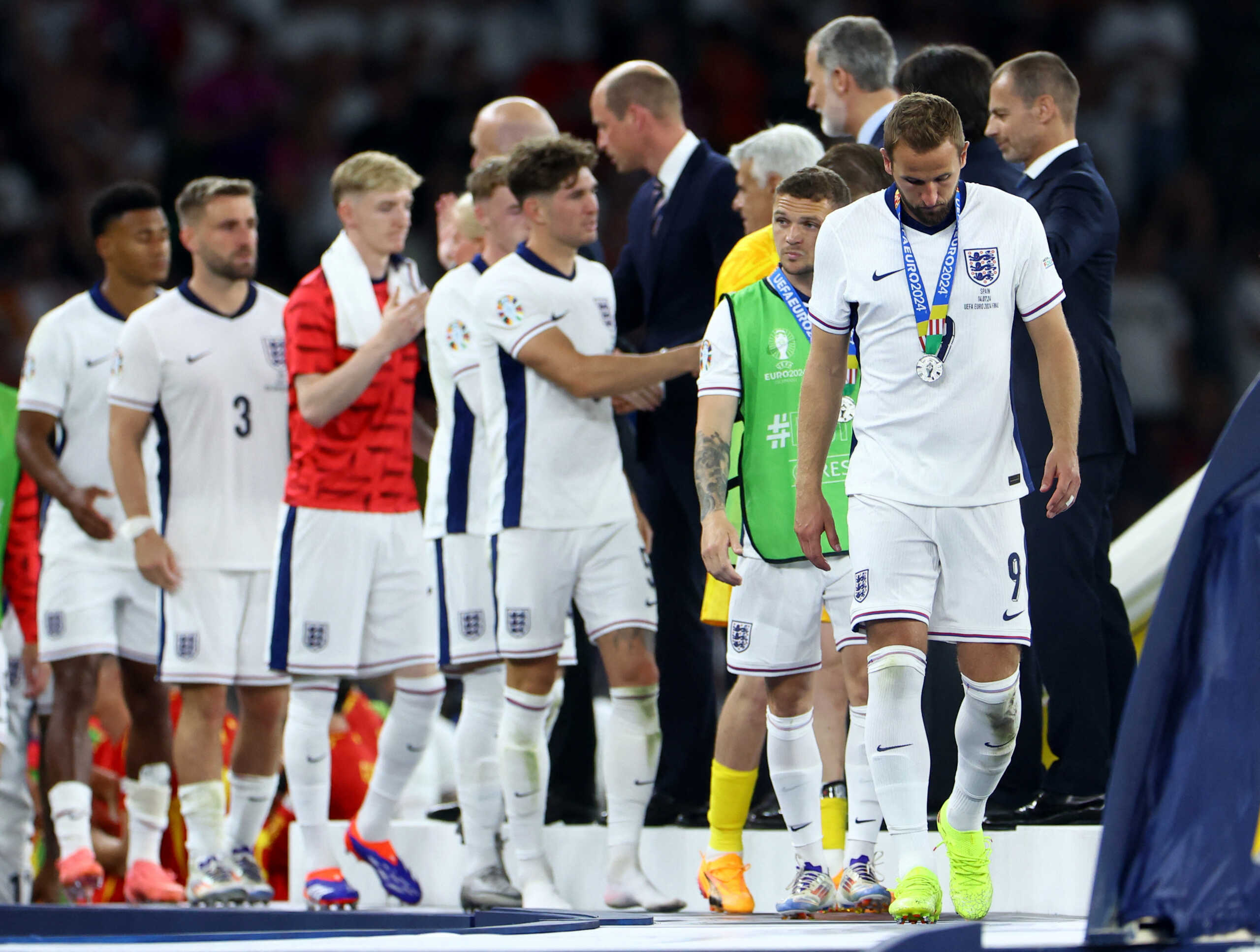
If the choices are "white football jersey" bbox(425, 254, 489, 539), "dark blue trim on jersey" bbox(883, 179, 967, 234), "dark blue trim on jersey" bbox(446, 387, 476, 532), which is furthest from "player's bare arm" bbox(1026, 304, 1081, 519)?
"dark blue trim on jersey" bbox(446, 387, 476, 532)

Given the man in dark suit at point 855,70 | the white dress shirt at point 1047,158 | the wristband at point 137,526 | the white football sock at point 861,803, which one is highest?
the man in dark suit at point 855,70

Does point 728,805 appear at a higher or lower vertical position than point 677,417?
lower

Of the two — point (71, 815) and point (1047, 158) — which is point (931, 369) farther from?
point (71, 815)

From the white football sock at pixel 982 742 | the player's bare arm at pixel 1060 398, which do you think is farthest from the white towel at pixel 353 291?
the white football sock at pixel 982 742

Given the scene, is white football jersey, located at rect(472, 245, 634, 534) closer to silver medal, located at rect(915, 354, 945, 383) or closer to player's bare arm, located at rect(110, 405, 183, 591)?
player's bare arm, located at rect(110, 405, 183, 591)

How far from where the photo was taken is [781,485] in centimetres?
491

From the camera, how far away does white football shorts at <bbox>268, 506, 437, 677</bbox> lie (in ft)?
20.5

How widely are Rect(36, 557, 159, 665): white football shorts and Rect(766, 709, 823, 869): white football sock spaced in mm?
3204

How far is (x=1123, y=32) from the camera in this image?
11.6m

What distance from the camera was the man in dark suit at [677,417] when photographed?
6.17m

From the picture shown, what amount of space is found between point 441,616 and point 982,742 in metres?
2.45

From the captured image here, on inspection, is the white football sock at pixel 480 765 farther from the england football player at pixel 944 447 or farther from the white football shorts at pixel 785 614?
the england football player at pixel 944 447

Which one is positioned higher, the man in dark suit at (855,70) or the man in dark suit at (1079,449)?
the man in dark suit at (855,70)

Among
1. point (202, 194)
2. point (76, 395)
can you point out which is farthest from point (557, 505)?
point (76, 395)
